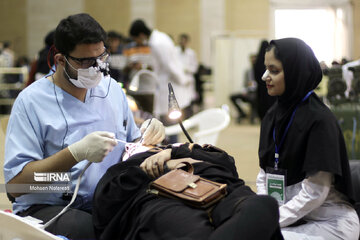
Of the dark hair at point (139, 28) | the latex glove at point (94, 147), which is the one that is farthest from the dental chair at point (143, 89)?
the latex glove at point (94, 147)

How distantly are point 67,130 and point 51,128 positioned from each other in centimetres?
8

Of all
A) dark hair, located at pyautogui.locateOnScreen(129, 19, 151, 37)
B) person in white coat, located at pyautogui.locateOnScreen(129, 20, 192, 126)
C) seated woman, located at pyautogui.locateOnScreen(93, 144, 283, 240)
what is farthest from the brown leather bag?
dark hair, located at pyautogui.locateOnScreen(129, 19, 151, 37)

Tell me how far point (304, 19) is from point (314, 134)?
1.81m

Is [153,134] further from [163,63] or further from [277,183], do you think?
[163,63]

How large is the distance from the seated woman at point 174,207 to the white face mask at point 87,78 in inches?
16.7

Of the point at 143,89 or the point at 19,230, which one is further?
the point at 143,89

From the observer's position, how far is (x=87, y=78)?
8.40 ft

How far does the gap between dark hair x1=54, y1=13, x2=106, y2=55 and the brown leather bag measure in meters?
0.78

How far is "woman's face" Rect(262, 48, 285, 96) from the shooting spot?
2.50m

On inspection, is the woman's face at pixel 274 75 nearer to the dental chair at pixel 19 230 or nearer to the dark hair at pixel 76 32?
the dark hair at pixel 76 32

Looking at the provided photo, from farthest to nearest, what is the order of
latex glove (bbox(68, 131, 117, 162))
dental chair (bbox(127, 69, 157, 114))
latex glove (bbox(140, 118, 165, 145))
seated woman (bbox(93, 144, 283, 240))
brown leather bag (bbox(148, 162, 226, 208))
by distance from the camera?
dental chair (bbox(127, 69, 157, 114)), latex glove (bbox(140, 118, 165, 145)), latex glove (bbox(68, 131, 117, 162)), brown leather bag (bbox(148, 162, 226, 208)), seated woman (bbox(93, 144, 283, 240))

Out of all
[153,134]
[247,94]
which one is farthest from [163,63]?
[247,94]

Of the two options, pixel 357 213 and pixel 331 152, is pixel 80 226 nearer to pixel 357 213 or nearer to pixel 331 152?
pixel 331 152

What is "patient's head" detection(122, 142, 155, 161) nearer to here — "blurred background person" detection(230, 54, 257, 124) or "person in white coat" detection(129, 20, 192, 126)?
"person in white coat" detection(129, 20, 192, 126)
